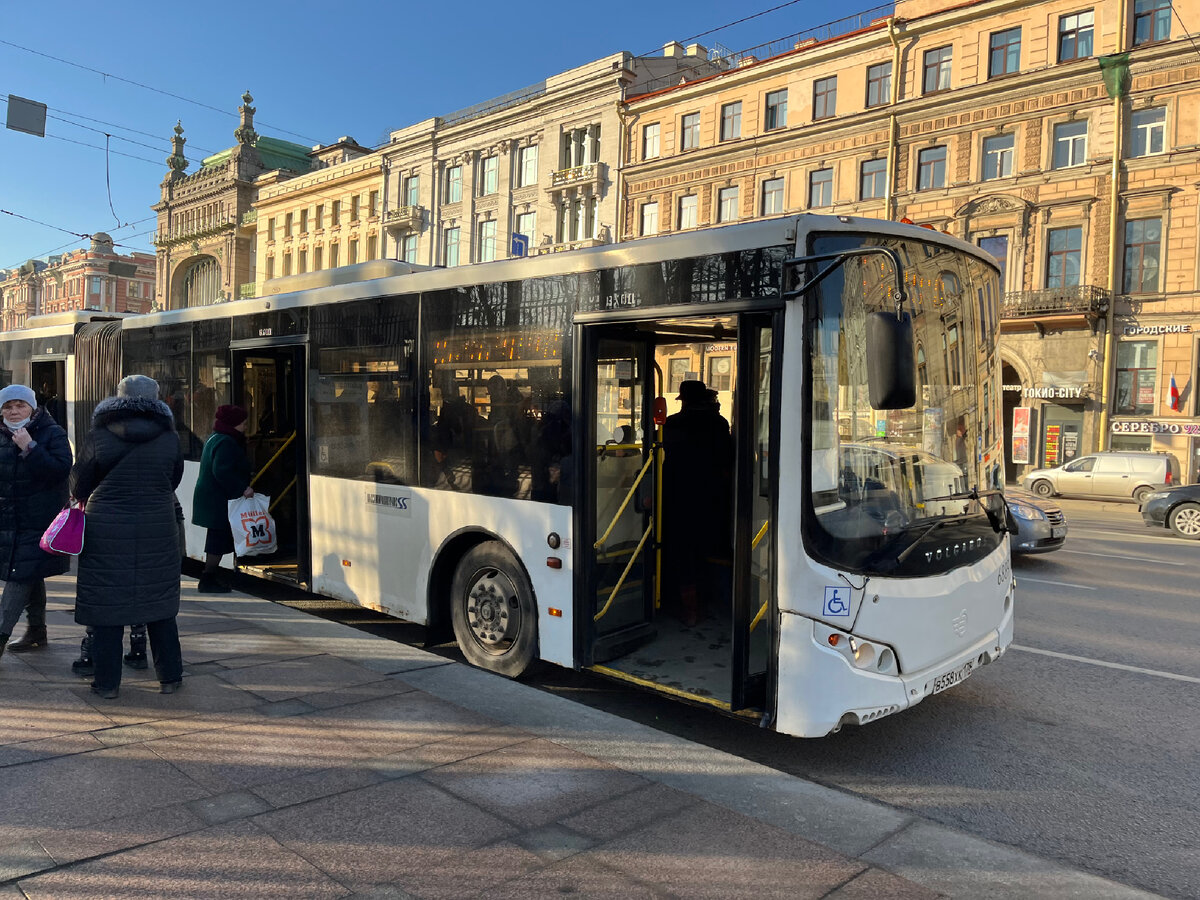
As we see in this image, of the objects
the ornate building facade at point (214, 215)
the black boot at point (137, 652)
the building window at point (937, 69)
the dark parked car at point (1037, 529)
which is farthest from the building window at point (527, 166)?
the black boot at point (137, 652)

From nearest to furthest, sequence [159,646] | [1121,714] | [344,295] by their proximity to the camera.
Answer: [159,646]
[1121,714]
[344,295]

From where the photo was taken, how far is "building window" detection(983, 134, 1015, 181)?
102ft

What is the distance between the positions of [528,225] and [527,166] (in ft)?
10.0

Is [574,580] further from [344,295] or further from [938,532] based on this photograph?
[344,295]

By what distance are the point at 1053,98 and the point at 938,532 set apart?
30.9 meters

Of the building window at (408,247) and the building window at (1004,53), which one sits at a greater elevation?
the building window at (1004,53)

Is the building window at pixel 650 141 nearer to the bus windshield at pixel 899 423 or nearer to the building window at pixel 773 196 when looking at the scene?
the building window at pixel 773 196

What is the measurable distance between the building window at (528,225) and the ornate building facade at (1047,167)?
13.1m

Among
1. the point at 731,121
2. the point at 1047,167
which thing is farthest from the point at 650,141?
the point at 1047,167

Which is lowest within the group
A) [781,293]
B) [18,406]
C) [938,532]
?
[938,532]

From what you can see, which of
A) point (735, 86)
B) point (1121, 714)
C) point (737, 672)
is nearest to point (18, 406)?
point (737, 672)

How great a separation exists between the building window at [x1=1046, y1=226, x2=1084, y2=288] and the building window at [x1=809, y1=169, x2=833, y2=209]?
26.6ft

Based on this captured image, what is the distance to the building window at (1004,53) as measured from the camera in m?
30.7

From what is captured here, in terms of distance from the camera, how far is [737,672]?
470 cm
